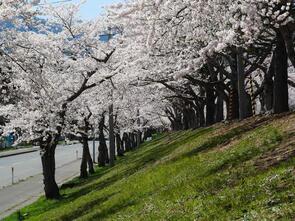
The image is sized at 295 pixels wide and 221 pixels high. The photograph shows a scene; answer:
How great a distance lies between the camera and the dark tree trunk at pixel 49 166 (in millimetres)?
21777

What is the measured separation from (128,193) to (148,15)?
14.6 ft

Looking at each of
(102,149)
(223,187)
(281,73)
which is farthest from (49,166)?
(102,149)

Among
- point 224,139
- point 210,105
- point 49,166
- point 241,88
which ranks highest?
point 241,88

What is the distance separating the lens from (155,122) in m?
76.7

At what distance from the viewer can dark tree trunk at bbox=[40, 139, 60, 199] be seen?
21777mm

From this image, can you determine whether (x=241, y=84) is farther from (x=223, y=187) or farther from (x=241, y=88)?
(x=223, y=187)

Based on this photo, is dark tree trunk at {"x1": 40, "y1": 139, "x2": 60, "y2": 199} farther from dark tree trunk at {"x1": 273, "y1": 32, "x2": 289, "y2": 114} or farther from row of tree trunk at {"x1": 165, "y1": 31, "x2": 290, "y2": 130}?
dark tree trunk at {"x1": 273, "y1": 32, "x2": 289, "y2": 114}

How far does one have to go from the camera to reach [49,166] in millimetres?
22062

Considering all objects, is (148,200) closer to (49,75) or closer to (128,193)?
(128,193)

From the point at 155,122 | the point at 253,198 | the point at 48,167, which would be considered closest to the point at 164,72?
the point at 48,167

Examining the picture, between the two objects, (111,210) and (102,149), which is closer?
(111,210)

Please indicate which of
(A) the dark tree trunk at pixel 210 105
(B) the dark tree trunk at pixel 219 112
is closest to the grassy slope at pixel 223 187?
(A) the dark tree trunk at pixel 210 105

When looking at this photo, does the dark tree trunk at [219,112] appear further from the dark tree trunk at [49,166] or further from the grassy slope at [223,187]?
the grassy slope at [223,187]

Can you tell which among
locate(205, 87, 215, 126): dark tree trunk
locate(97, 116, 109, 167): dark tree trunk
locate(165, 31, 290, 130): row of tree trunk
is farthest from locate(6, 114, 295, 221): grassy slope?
locate(97, 116, 109, 167): dark tree trunk
